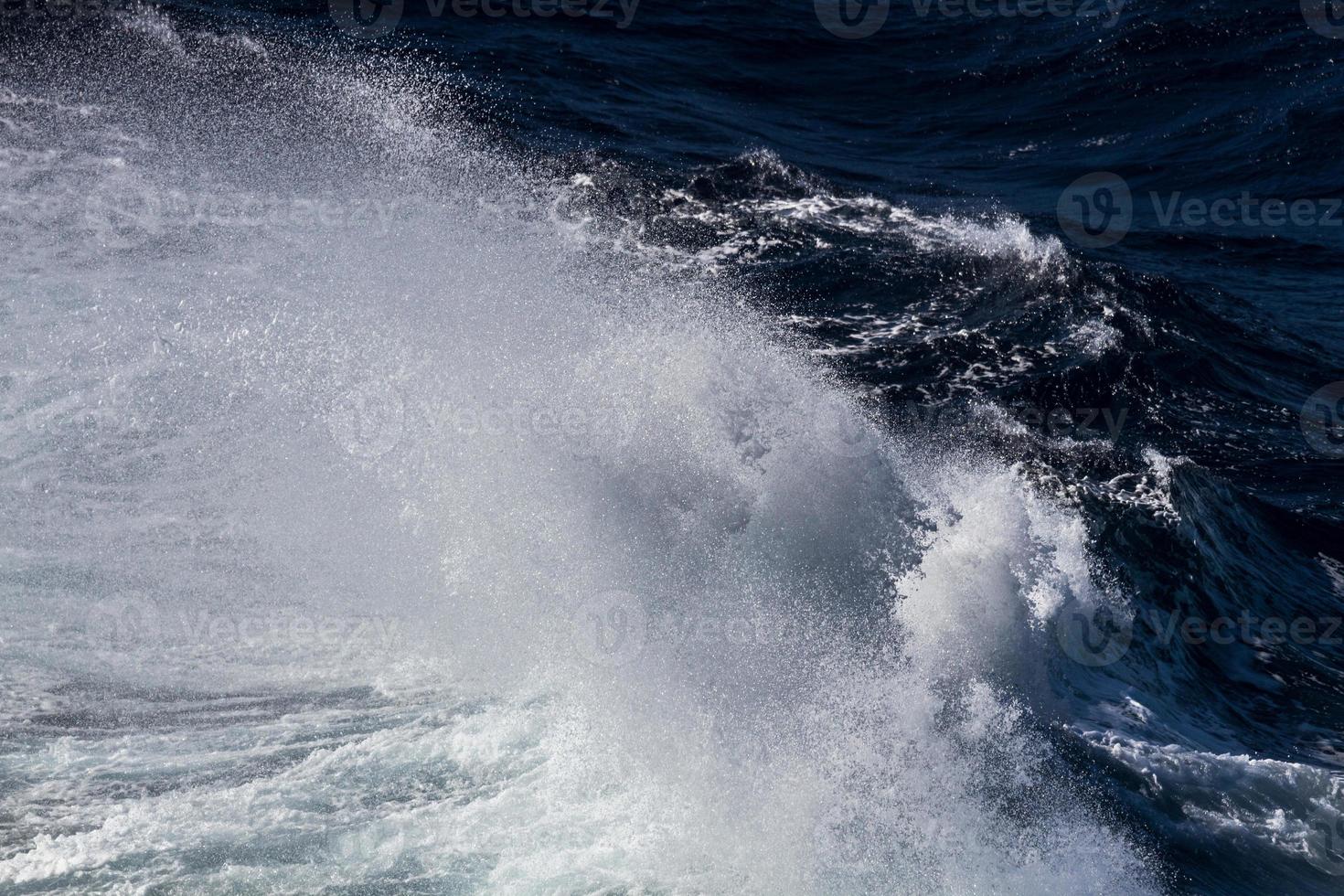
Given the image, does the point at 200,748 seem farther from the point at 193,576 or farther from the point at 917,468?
the point at 917,468

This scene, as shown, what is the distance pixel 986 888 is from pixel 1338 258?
1748 centimetres

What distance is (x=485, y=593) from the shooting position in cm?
1160

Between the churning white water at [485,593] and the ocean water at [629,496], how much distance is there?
5 centimetres

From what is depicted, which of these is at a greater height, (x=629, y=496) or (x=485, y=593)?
(x=629, y=496)

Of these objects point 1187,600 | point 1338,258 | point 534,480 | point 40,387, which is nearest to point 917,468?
point 1187,600

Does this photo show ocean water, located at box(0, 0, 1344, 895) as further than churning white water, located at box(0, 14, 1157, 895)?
Yes

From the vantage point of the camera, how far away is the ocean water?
9.43m

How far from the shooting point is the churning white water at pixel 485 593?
9.12 m

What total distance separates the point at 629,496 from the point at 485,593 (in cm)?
165

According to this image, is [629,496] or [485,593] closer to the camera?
[485,593]

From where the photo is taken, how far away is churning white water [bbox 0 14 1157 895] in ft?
29.9

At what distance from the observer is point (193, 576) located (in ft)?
38.9

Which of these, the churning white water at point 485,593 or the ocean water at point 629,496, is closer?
the churning white water at point 485,593

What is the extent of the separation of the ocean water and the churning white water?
0.15 ft
